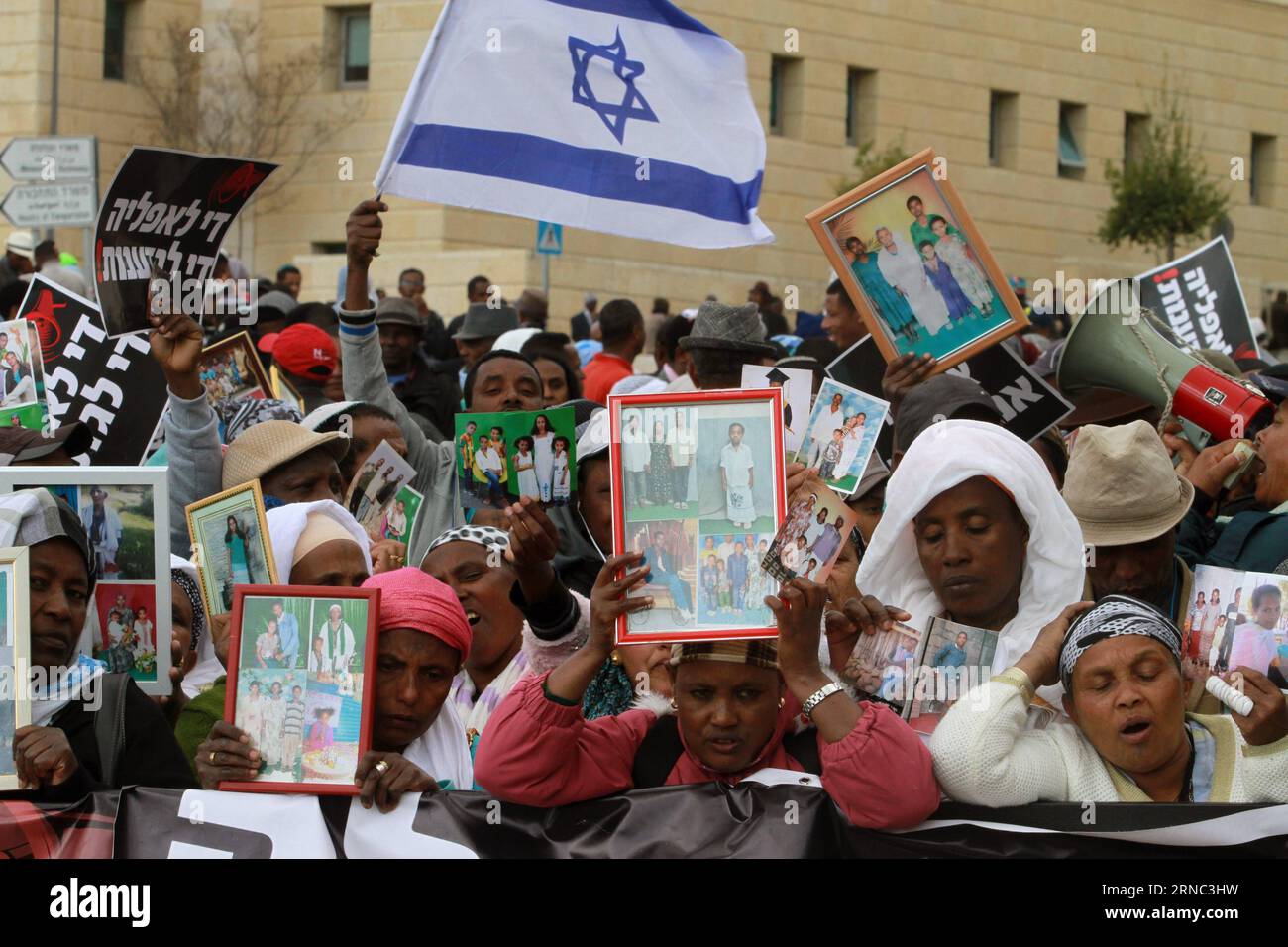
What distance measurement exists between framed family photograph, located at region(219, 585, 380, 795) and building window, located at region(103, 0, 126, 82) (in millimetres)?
30306

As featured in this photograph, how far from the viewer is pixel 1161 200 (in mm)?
35438

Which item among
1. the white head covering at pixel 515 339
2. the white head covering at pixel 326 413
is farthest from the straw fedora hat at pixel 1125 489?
the white head covering at pixel 515 339

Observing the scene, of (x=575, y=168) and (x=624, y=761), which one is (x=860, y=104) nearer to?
(x=575, y=168)

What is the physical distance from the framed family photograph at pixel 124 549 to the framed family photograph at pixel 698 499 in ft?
4.75

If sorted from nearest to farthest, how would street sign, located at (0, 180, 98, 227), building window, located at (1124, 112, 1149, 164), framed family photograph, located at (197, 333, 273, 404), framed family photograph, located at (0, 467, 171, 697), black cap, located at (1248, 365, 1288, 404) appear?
framed family photograph, located at (0, 467, 171, 697) < black cap, located at (1248, 365, 1288, 404) < framed family photograph, located at (197, 333, 273, 404) < street sign, located at (0, 180, 98, 227) < building window, located at (1124, 112, 1149, 164)

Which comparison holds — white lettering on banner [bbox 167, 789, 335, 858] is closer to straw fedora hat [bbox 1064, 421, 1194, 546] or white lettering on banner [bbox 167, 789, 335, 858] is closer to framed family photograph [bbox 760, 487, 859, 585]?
framed family photograph [bbox 760, 487, 859, 585]

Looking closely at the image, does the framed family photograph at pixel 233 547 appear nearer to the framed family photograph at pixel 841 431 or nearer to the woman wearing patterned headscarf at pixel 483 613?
the woman wearing patterned headscarf at pixel 483 613

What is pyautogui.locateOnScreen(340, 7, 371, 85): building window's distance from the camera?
3294 centimetres

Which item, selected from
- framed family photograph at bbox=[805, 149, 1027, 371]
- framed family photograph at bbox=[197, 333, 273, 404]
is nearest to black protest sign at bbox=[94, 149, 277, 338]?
framed family photograph at bbox=[197, 333, 273, 404]

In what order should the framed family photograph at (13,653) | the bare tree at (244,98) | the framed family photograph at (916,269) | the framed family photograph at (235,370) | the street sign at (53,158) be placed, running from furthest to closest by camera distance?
the bare tree at (244,98)
the street sign at (53,158)
the framed family photograph at (235,370)
the framed family photograph at (916,269)
the framed family photograph at (13,653)

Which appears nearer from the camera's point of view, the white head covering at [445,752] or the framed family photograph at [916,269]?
the white head covering at [445,752]

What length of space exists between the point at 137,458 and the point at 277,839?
3115mm

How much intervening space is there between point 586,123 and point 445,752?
2.64 m

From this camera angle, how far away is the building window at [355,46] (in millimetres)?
32938
